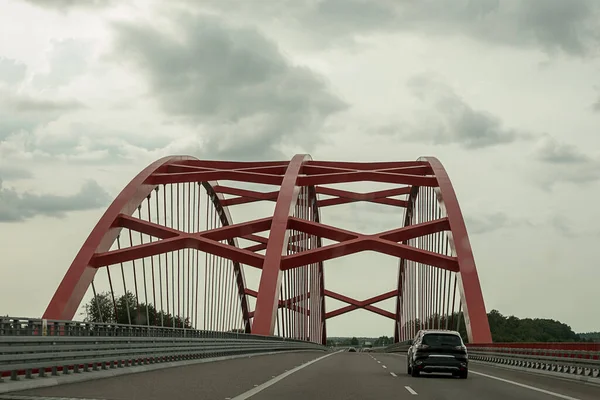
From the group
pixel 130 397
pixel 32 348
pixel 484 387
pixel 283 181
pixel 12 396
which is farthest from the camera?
pixel 283 181

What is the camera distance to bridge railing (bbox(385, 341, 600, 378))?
855 inches

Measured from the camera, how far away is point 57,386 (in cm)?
1516

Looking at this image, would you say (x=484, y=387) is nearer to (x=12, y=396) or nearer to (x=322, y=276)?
(x=12, y=396)

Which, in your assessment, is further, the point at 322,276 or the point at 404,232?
the point at 322,276

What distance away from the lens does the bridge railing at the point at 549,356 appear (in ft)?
71.3

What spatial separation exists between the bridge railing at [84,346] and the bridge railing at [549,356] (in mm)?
10364

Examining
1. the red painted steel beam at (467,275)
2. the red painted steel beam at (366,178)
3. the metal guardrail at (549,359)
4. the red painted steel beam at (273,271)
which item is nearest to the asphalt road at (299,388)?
the metal guardrail at (549,359)

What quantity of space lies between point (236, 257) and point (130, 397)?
91.5 feet

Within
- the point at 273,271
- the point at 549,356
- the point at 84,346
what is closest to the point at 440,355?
the point at 549,356

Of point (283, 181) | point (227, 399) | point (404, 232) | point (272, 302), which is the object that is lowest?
point (227, 399)

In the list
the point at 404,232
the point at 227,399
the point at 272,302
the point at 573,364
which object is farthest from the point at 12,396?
the point at 404,232

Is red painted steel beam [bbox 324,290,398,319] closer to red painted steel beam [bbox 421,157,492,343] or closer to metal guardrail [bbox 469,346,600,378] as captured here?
red painted steel beam [bbox 421,157,492,343]

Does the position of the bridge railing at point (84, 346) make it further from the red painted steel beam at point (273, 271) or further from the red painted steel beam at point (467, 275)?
the red painted steel beam at point (467, 275)

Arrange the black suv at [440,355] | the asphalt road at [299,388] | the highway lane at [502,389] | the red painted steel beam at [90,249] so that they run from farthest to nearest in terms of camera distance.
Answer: the red painted steel beam at [90,249] → the black suv at [440,355] → the highway lane at [502,389] → the asphalt road at [299,388]
